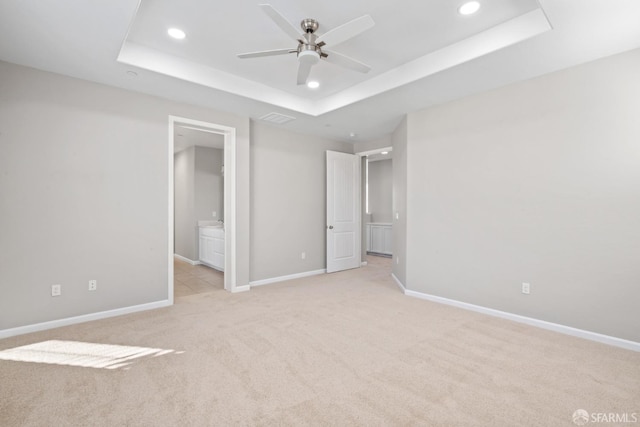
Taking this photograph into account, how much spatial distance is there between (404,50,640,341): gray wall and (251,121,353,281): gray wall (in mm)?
2120

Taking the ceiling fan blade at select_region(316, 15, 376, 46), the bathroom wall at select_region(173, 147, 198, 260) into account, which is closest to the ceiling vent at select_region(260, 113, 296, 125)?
the ceiling fan blade at select_region(316, 15, 376, 46)

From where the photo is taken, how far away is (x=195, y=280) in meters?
5.23

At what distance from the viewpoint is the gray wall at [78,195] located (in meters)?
2.90

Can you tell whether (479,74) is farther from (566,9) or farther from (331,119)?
(331,119)

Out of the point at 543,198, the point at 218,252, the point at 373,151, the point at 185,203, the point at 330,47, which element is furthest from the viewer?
the point at 185,203

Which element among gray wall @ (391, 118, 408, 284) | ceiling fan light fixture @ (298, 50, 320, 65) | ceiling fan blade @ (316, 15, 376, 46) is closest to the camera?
ceiling fan blade @ (316, 15, 376, 46)

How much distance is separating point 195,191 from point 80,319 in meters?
4.01

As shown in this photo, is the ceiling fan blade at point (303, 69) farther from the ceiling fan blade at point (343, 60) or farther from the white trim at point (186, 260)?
the white trim at point (186, 260)

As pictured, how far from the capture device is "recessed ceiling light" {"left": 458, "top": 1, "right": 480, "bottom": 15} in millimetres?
2322

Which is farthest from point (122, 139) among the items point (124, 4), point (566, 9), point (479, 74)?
point (566, 9)

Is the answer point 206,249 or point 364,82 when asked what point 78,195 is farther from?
point 364,82

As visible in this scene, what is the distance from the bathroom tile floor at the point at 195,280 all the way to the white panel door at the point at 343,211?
2102 mm

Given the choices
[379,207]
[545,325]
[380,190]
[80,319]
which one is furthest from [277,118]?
[379,207]

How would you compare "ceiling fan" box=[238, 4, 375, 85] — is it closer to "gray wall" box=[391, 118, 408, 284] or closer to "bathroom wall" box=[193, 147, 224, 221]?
"gray wall" box=[391, 118, 408, 284]
